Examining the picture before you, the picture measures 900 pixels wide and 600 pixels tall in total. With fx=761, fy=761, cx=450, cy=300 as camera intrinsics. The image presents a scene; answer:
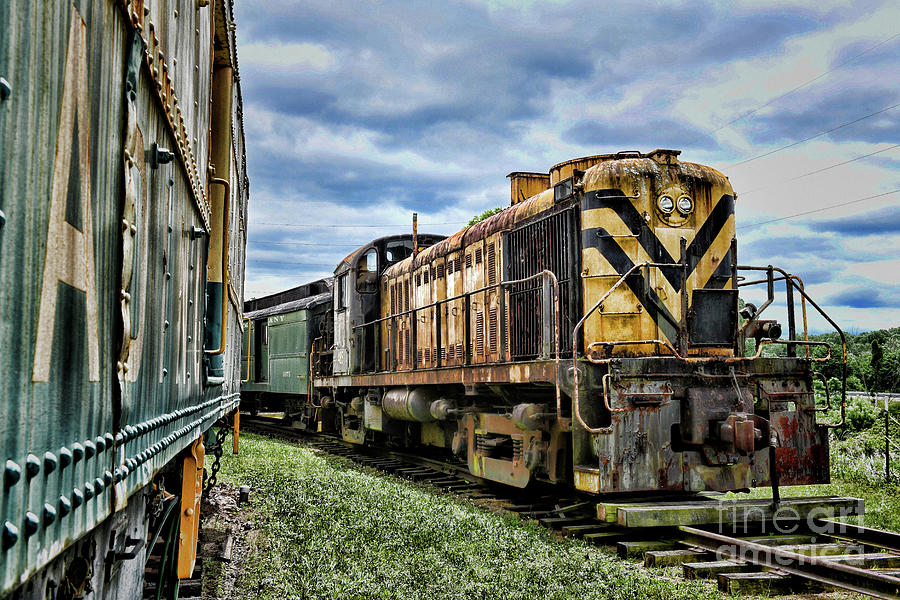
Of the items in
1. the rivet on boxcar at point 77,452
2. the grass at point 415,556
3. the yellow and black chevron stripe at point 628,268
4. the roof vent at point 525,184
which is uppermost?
the roof vent at point 525,184

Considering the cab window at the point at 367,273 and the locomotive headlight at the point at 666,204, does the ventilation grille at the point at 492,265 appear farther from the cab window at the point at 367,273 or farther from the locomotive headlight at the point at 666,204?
the cab window at the point at 367,273

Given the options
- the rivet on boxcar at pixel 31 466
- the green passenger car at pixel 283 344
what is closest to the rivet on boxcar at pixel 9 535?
the rivet on boxcar at pixel 31 466

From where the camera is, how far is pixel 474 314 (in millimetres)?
10648

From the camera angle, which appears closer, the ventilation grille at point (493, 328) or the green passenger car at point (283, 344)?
the ventilation grille at point (493, 328)

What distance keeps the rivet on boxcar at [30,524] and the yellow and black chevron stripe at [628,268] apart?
7386 mm

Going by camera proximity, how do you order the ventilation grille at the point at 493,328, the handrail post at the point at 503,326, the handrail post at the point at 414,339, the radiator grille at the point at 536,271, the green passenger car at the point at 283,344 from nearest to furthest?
the radiator grille at the point at 536,271
the handrail post at the point at 503,326
the ventilation grille at the point at 493,328
the handrail post at the point at 414,339
the green passenger car at the point at 283,344

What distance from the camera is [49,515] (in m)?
1.15

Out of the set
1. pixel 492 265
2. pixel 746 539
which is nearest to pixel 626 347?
pixel 746 539

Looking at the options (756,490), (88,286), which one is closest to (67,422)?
(88,286)

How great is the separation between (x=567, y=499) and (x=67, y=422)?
8.63 meters

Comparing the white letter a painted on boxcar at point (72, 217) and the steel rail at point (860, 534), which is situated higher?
the white letter a painted on boxcar at point (72, 217)

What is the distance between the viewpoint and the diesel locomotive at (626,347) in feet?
23.9

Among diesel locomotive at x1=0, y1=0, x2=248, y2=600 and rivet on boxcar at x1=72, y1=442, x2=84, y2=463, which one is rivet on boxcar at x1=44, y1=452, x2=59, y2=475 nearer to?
diesel locomotive at x1=0, y1=0, x2=248, y2=600

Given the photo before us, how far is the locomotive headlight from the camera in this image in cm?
832
